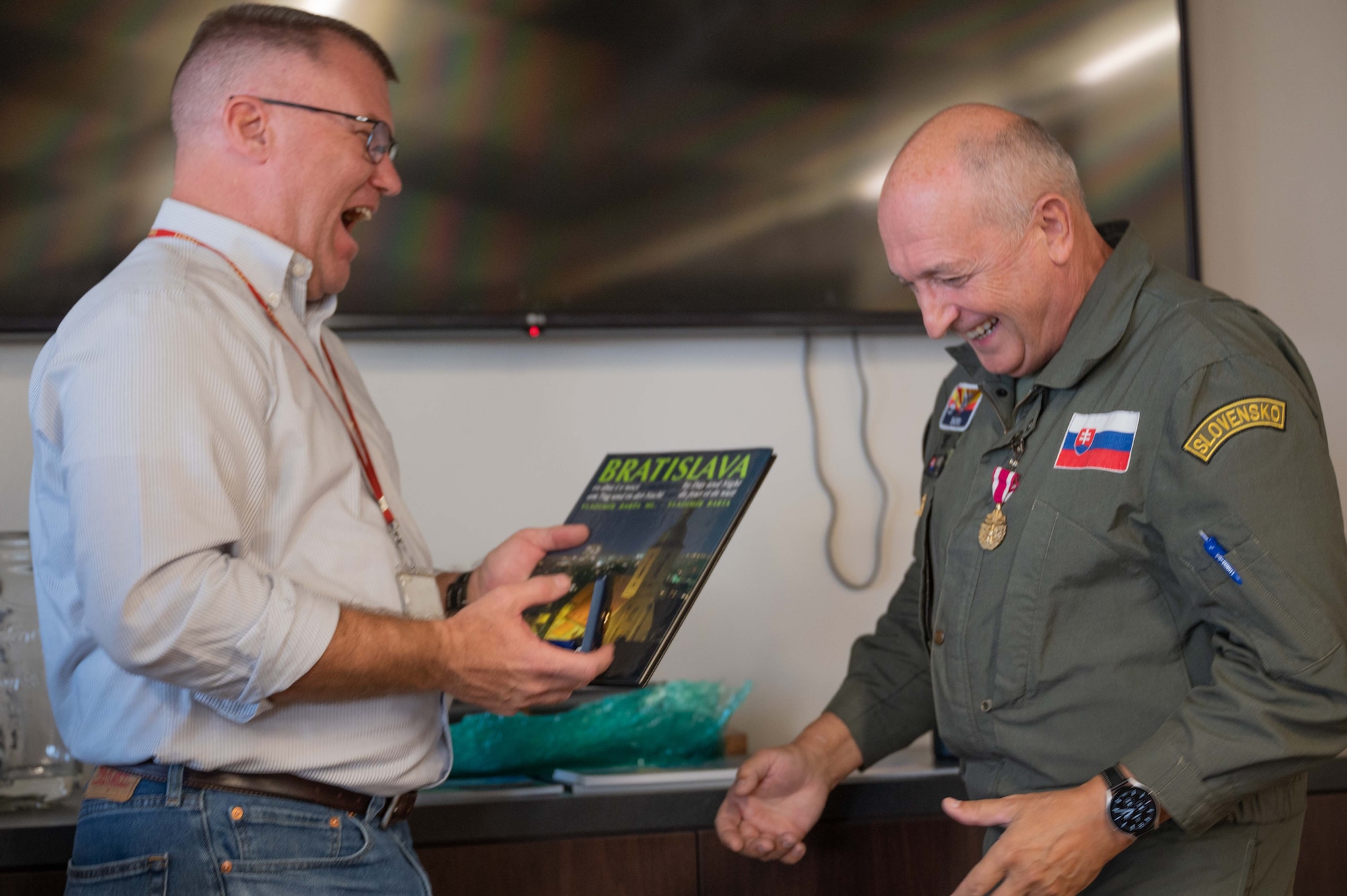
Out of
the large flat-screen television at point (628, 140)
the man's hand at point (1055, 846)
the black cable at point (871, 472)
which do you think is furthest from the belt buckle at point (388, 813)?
the black cable at point (871, 472)

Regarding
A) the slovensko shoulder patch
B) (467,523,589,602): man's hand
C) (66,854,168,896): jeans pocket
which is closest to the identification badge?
(467,523,589,602): man's hand

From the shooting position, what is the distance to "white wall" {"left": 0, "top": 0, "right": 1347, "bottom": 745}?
2.12 meters

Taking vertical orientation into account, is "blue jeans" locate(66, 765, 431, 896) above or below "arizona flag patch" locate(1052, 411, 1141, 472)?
below

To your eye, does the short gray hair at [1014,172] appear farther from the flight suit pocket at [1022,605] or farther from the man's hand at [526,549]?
the man's hand at [526,549]

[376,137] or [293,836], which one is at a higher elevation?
[376,137]

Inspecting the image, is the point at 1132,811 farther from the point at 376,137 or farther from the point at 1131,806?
the point at 376,137

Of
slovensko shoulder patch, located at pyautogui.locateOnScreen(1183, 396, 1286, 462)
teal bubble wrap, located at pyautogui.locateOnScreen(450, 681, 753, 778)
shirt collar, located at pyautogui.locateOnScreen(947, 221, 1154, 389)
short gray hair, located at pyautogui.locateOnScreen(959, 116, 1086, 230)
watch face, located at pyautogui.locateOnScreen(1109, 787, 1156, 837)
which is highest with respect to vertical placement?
short gray hair, located at pyautogui.locateOnScreen(959, 116, 1086, 230)

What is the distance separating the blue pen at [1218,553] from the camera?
111 cm

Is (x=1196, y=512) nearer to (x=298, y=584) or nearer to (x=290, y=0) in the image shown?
(x=298, y=584)

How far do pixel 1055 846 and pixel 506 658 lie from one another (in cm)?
54

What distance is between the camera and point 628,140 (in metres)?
2.14

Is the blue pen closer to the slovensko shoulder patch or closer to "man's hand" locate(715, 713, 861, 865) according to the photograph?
the slovensko shoulder patch

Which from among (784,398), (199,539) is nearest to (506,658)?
(199,539)

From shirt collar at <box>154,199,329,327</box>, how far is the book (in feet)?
1.48
